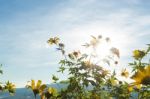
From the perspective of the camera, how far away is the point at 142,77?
5031mm

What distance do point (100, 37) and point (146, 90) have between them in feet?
12.4

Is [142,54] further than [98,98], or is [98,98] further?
→ [142,54]

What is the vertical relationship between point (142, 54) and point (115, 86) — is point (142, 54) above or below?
above

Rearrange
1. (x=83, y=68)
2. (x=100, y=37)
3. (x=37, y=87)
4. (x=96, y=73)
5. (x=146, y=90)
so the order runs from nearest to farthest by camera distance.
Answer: (x=146, y=90) → (x=37, y=87) → (x=96, y=73) → (x=83, y=68) → (x=100, y=37)

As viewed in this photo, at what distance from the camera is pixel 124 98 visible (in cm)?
887

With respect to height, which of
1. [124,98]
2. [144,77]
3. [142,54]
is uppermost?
[142,54]

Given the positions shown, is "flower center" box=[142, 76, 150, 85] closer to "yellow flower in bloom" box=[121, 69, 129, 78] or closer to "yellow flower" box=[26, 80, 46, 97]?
"yellow flower" box=[26, 80, 46, 97]

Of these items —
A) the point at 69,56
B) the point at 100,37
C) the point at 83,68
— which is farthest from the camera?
the point at 69,56

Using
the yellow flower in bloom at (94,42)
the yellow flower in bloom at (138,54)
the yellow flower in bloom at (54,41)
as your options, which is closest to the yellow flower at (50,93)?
the yellow flower in bloom at (138,54)

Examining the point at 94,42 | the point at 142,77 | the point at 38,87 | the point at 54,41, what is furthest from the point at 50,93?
the point at 54,41

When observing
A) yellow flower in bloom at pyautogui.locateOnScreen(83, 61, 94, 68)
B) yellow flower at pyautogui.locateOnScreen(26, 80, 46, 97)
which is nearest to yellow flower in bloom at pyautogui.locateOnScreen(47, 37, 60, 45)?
yellow flower in bloom at pyautogui.locateOnScreen(83, 61, 94, 68)

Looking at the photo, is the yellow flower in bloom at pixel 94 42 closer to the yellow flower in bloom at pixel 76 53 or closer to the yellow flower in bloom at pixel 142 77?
the yellow flower in bloom at pixel 76 53

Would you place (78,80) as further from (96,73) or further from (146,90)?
(146,90)

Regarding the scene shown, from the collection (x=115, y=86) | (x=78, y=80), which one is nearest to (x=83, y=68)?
(x=78, y=80)
